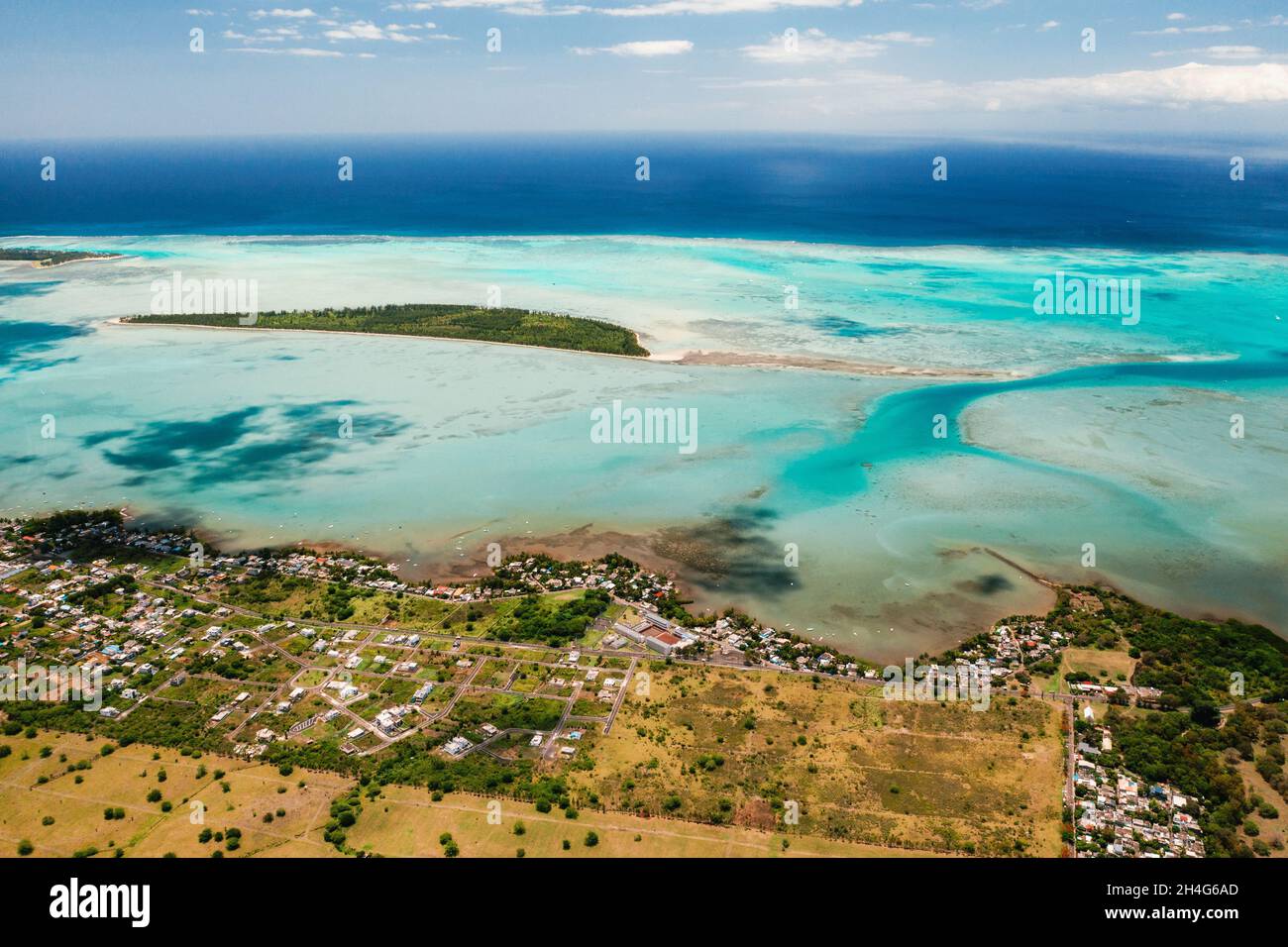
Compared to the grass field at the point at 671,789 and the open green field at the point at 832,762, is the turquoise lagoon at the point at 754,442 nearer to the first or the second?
the open green field at the point at 832,762

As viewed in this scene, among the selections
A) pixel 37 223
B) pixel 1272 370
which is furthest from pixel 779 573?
pixel 37 223

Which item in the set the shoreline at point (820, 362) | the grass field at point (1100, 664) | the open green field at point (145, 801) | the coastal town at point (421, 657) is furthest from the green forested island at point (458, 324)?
the open green field at point (145, 801)

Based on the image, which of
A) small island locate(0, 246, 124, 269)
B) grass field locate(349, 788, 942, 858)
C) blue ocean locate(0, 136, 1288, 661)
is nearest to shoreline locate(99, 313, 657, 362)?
blue ocean locate(0, 136, 1288, 661)

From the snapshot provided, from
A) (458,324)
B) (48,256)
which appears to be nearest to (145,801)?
(458,324)

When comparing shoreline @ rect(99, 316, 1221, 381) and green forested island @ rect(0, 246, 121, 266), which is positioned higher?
green forested island @ rect(0, 246, 121, 266)

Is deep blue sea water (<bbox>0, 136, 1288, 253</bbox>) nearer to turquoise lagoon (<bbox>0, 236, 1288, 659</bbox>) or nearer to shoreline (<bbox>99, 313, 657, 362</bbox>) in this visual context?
turquoise lagoon (<bbox>0, 236, 1288, 659</bbox>)

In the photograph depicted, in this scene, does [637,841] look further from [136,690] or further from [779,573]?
[136,690]
